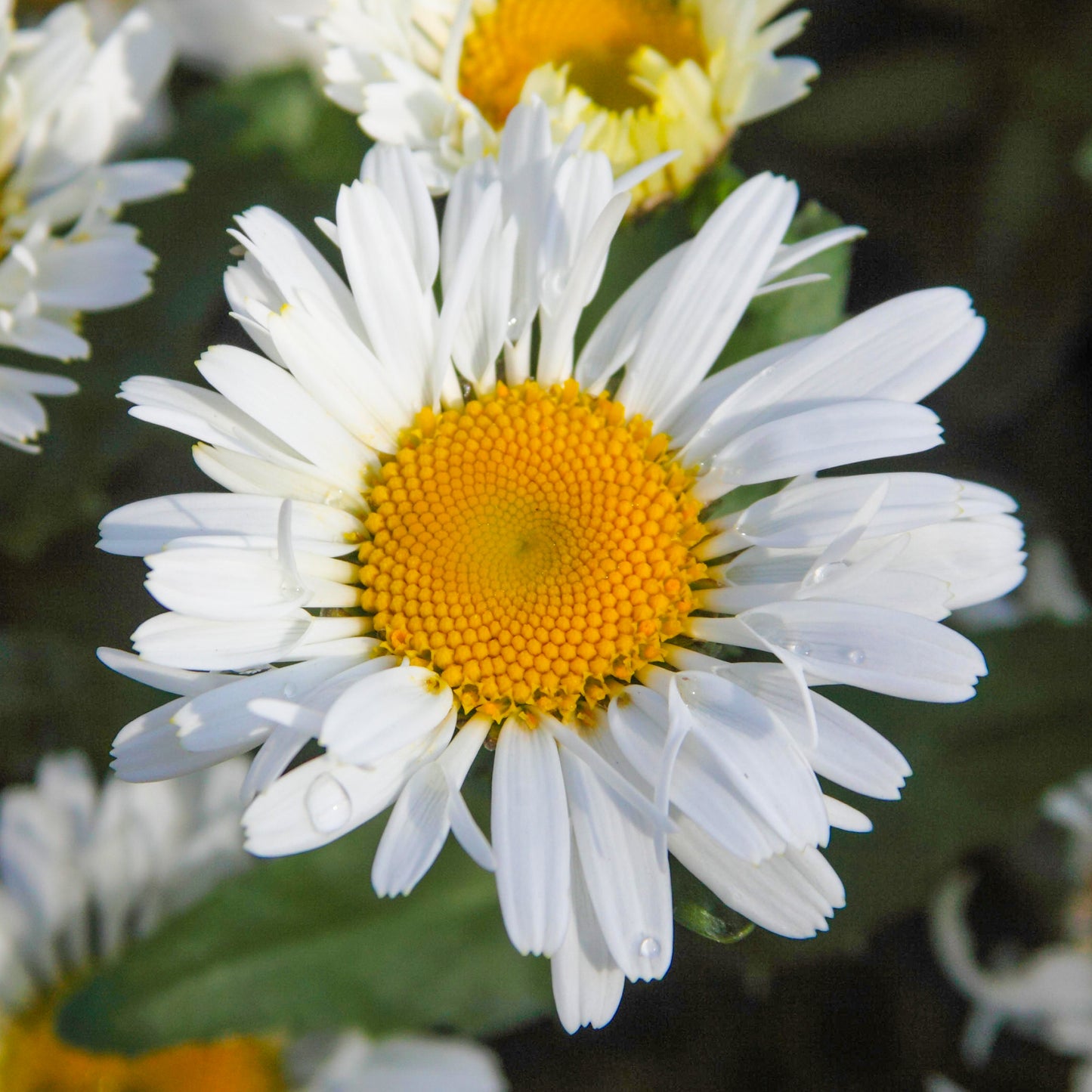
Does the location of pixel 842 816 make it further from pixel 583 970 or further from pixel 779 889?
pixel 583 970

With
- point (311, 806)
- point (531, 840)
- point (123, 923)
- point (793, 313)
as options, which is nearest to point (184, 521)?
point (311, 806)

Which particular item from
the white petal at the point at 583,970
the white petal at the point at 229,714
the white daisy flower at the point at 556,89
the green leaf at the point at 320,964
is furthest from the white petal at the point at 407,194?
the green leaf at the point at 320,964

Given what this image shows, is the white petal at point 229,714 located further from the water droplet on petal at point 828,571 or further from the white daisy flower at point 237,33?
the white daisy flower at point 237,33

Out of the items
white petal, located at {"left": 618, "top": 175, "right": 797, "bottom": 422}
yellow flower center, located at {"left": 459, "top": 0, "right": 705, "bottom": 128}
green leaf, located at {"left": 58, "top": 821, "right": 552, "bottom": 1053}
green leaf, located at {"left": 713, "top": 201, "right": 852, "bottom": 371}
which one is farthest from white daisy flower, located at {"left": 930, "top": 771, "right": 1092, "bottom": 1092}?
yellow flower center, located at {"left": 459, "top": 0, "right": 705, "bottom": 128}

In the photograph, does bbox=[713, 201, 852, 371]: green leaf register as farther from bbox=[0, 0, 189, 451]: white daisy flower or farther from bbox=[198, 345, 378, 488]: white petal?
bbox=[0, 0, 189, 451]: white daisy flower

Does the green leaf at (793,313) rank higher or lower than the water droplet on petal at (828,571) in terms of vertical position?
higher
